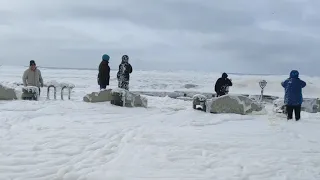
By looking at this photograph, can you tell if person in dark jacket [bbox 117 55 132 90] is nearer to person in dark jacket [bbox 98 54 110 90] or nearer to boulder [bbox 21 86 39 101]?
person in dark jacket [bbox 98 54 110 90]

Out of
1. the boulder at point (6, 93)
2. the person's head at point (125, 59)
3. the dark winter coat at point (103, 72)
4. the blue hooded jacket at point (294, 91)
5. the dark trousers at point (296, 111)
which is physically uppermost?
the person's head at point (125, 59)

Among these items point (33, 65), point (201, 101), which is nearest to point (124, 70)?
point (201, 101)

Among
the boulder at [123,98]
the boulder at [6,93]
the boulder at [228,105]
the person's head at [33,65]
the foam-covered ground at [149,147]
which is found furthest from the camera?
the person's head at [33,65]

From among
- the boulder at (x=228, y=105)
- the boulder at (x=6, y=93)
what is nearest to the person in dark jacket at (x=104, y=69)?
the boulder at (x=6, y=93)

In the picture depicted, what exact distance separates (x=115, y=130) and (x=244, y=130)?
116 inches

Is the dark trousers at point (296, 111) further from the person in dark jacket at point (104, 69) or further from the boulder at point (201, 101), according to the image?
the person in dark jacket at point (104, 69)

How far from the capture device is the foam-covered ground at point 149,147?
5.10 meters

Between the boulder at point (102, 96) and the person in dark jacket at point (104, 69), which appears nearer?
the boulder at point (102, 96)

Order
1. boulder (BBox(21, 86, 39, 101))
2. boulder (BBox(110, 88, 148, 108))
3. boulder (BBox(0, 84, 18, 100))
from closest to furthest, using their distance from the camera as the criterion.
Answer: boulder (BBox(110, 88, 148, 108)), boulder (BBox(0, 84, 18, 100)), boulder (BBox(21, 86, 39, 101))

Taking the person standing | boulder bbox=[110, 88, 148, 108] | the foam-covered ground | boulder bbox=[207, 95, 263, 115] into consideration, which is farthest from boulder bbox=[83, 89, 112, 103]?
boulder bbox=[207, 95, 263, 115]

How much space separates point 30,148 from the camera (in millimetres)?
6145

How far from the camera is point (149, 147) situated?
6.57 m

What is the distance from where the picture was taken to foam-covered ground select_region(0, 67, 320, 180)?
510cm

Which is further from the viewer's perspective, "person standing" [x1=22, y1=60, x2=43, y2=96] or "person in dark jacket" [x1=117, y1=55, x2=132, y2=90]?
"person standing" [x1=22, y1=60, x2=43, y2=96]
